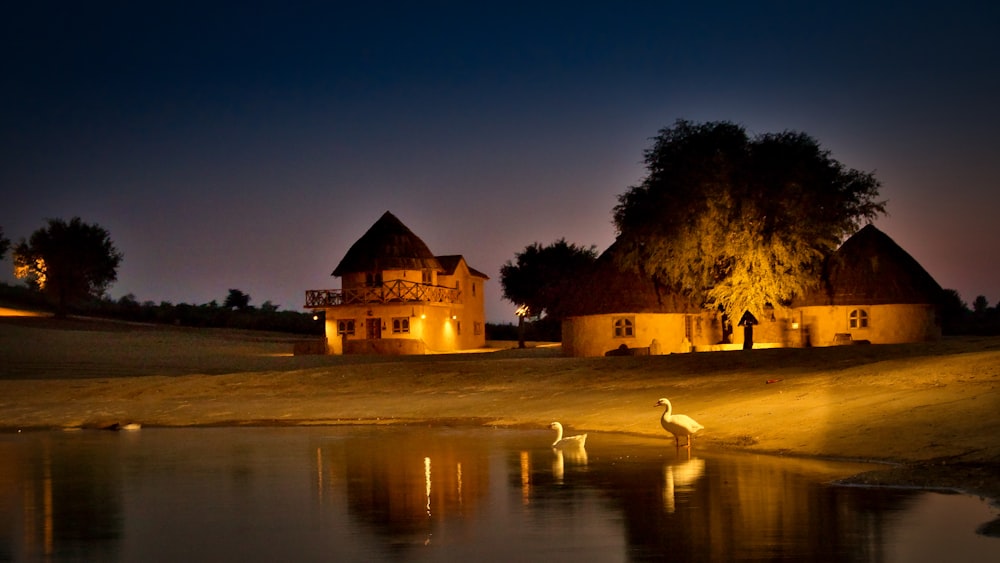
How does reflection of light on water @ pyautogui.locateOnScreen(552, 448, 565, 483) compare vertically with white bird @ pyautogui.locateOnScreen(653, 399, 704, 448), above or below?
below

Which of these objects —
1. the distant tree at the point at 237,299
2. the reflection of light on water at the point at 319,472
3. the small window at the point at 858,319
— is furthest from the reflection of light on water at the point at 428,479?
the distant tree at the point at 237,299

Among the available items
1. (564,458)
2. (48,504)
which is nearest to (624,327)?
(564,458)

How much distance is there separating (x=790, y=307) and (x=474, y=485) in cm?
4123

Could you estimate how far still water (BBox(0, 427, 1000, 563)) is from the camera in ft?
44.0

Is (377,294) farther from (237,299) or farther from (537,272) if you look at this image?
(237,299)

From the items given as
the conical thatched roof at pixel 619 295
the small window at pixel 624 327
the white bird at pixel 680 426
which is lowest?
the white bird at pixel 680 426

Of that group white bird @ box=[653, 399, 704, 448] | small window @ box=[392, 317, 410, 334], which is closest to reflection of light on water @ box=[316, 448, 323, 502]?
white bird @ box=[653, 399, 704, 448]

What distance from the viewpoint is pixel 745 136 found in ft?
185

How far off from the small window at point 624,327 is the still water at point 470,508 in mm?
32374

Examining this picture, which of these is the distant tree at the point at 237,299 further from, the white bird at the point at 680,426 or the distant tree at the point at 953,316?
the white bird at the point at 680,426

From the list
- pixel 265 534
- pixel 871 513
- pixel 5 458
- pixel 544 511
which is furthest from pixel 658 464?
pixel 5 458

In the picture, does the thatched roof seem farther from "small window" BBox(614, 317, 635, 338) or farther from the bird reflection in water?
the bird reflection in water

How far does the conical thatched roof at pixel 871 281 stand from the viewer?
57.2 metres

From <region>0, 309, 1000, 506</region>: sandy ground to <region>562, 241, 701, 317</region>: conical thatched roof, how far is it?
41.9ft
